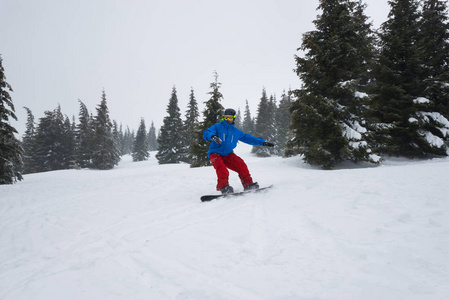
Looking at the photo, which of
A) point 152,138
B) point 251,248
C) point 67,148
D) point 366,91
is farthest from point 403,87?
point 152,138

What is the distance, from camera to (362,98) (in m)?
8.98

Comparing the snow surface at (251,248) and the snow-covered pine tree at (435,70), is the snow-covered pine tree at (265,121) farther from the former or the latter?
the snow surface at (251,248)

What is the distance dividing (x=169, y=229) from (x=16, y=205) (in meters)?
5.70

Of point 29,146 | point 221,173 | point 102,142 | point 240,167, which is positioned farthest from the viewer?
point 29,146

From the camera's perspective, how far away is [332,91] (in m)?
9.36

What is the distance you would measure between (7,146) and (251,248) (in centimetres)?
1750

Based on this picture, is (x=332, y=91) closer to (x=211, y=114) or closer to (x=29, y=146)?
(x=211, y=114)

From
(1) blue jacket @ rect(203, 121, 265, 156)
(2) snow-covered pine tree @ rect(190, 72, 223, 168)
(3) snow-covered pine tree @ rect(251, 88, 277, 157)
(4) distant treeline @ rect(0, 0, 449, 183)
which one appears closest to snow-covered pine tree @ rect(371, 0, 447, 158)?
(4) distant treeline @ rect(0, 0, 449, 183)

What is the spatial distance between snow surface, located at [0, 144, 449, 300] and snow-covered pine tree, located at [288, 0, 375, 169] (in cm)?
477

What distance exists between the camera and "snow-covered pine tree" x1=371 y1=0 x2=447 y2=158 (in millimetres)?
10203

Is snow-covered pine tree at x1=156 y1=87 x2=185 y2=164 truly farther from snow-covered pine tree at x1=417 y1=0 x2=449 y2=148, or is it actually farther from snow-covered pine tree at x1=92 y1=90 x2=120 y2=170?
snow-covered pine tree at x1=417 y1=0 x2=449 y2=148

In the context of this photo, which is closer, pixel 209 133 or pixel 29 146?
pixel 209 133

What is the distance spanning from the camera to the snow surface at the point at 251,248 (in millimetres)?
1816

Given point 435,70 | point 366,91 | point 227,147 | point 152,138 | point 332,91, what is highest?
point 152,138
